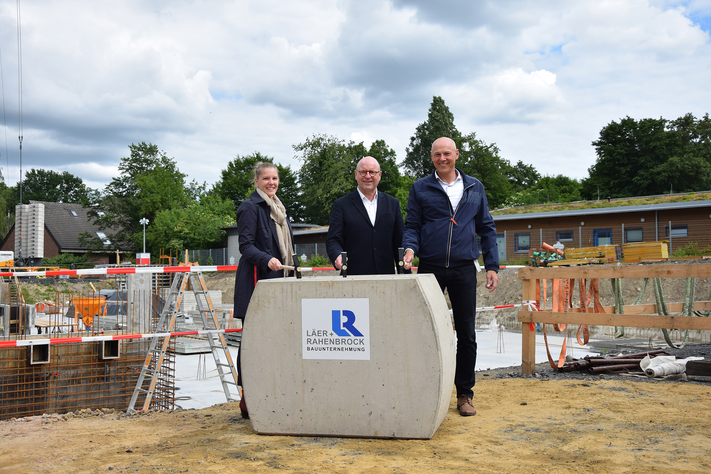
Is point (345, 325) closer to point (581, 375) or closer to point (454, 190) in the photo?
point (454, 190)

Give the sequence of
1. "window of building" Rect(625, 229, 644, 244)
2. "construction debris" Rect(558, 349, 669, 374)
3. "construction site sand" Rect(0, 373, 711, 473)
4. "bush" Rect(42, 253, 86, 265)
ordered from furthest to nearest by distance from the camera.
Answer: "bush" Rect(42, 253, 86, 265) < "window of building" Rect(625, 229, 644, 244) < "construction debris" Rect(558, 349, 669, 374) < "construction site sand" Rect(0, 373, 711, 473)

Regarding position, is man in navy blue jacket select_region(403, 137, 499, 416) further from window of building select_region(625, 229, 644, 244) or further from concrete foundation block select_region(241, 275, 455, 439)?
window of building select_region(625, 229, 644, 244)

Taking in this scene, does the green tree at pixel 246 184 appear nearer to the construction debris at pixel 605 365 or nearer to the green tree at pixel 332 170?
the green tree at pixel 332 170

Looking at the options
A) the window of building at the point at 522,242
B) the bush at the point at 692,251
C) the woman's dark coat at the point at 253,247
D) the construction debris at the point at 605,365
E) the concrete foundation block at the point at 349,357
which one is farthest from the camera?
the window of building at the point at 522,242

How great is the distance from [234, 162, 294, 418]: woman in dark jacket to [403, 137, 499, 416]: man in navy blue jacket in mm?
988

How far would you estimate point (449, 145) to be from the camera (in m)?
4.20

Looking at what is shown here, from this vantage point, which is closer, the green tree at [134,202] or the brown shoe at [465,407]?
the brown shoe at [465,407]

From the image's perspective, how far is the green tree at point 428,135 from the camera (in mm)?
56344

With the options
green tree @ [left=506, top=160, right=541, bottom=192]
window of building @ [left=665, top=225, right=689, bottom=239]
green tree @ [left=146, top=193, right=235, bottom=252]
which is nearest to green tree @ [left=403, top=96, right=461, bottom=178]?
green tree @ [left=506, top=160, right=541, bottom=192]

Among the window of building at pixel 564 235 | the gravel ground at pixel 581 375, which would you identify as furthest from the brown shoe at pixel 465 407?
the window of building at pixel 564 235

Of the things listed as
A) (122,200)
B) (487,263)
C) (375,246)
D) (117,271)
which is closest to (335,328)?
(375,246)

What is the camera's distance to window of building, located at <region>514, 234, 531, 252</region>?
30875mm

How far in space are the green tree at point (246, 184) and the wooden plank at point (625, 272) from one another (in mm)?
53880

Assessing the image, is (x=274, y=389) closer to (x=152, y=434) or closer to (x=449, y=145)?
(x=152, y=434)
